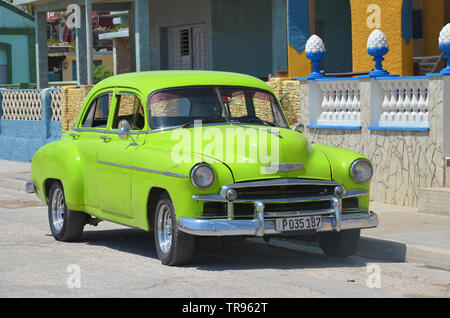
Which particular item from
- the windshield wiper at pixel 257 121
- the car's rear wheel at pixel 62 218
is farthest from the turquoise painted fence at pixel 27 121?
the windshield wiper at pixel 257 121

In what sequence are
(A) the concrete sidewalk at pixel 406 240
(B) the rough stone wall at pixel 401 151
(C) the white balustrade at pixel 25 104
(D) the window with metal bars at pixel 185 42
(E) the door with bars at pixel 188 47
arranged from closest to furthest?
1. (A) the concrete sidewalk at pixel 406 240
2. (B) the rough stone wall at pixel 401 151
3. (C) the white balustrade at pixel 25 104
4. (E) the door with bars at pixel 188 47
5. (D) the window with metal bars at pixel 185 42

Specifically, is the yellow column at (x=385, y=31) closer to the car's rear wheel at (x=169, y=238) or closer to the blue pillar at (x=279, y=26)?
the blue pillar at (x=279, y=26)

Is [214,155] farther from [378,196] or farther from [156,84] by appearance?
A: [378,196]

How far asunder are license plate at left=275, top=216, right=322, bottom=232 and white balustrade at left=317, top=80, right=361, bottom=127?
566 cm

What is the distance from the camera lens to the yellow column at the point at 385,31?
679 inches

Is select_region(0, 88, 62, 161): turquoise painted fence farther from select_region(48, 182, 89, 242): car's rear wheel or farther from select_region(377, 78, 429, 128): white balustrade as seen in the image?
select_region(48, 182, 89, 242): car's rear wheel

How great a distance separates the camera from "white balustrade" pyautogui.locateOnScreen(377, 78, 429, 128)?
13.1 metres

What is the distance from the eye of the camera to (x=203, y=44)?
90.2 ft

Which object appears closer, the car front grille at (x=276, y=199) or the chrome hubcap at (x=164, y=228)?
the car front grille at (x=276, y=199)

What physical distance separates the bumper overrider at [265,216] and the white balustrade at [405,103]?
445cm

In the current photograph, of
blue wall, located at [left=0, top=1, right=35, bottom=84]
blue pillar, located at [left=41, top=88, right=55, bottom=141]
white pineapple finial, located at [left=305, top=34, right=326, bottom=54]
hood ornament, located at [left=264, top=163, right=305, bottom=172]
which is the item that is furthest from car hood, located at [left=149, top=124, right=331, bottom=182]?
blue wall, located at [left=0, top=1, right=35, bottom=84]

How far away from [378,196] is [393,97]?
142cm
